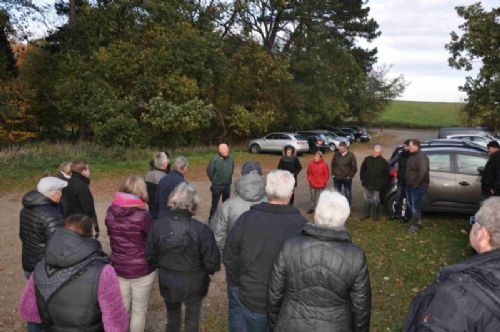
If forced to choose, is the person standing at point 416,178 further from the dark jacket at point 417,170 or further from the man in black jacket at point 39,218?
the man in black jacket at point 39,218

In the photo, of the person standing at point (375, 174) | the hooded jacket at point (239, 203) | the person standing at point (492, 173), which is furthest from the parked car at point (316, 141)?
the hooded jacket at point (239, 203)

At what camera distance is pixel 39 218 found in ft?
13.8

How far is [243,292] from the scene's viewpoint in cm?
353

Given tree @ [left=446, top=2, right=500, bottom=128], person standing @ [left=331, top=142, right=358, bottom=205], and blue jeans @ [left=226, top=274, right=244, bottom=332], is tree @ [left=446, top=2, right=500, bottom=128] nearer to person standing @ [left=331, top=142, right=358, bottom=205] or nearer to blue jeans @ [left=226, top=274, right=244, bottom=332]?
person standing @ [left=331, top=142, right=358, bottom=205]

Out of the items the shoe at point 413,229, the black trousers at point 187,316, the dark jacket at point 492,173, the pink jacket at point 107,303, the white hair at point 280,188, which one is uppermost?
the white hair at point 280,188

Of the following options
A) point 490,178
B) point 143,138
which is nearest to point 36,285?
point 490,178

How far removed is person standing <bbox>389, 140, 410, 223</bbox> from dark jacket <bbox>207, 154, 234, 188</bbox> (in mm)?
3547

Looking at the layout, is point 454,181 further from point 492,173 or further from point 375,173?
point 375,173

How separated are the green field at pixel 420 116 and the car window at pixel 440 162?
50.2m

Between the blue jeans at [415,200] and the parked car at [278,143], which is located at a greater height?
the parked car at [278,143]

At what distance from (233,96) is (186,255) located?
78.9ft

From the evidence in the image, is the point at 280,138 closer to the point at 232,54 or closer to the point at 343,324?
the point at 232,54

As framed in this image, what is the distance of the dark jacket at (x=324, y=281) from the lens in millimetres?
2820

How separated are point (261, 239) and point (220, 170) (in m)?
5.69
